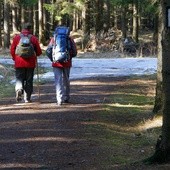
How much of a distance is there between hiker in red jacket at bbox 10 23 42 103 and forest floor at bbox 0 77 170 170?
0.49 m

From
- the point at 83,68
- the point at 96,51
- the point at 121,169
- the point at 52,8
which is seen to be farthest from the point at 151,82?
the point at 52,8

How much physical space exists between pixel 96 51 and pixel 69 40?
858 inches

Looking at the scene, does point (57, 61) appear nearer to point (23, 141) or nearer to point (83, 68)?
point (23, 141)

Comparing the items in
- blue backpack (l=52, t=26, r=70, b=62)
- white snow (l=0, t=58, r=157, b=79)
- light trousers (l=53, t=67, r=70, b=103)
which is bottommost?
white snow (l=0, t=58, r=157, b=79)

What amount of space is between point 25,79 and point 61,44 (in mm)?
1488

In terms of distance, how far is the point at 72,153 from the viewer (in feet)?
24.4

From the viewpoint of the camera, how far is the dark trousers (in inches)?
478

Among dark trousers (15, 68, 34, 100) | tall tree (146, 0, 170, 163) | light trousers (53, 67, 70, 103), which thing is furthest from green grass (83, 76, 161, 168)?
dark trousers (15, 68, 34, 100)

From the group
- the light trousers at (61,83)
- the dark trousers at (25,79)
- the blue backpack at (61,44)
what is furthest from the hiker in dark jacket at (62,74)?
the dark trousers at (25,79)

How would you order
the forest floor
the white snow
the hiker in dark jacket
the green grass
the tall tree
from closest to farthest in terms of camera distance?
the tall tree, the forest floor, the green grass, the hiker in dark jacket, the white snow

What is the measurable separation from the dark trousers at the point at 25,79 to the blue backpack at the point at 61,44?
0.97 meters

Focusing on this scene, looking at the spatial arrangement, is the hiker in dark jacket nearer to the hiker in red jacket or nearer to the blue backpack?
the blue backpack

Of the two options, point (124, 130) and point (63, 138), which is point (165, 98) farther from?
point (124, 130)

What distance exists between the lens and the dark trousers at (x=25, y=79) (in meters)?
12.1
